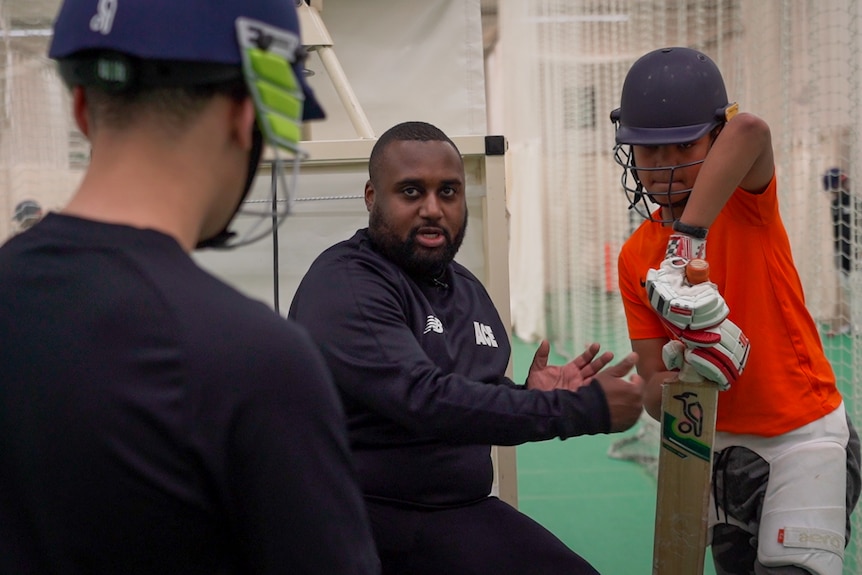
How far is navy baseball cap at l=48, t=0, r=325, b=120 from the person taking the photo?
65 cm

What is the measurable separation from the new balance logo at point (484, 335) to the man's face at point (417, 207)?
0.51 ft

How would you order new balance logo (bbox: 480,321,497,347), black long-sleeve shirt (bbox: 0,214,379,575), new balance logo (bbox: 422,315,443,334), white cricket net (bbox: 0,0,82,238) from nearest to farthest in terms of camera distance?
1. black long-sleeve shirt (bbox: 0,214,379,575)
2. new balance logo (bbox: 422,315,443,334)
3. new balance logo (bbox: 480,321,497,347)
4. white cricket net (bbox: 0,0,82,238)

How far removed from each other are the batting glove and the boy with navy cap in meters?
0.92

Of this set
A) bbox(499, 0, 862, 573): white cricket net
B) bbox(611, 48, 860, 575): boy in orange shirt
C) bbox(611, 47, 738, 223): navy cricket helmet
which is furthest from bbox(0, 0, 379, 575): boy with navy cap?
bbox(499, 0, 862, 573): white cricket net

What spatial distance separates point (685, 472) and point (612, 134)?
4214 mm

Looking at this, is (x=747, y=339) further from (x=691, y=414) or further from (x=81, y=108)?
(x=81, y=108)

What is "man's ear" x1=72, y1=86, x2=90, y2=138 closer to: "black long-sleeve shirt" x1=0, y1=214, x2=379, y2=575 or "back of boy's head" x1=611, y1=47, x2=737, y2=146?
"black long-sleeve shirt" x1=0, y1=214, x2=379, y2=575

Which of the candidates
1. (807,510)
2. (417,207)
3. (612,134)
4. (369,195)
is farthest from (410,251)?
(612,134)

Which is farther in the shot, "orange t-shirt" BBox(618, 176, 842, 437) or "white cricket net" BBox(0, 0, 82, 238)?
"white cricket net" BBox(0, 0, 82, 238)

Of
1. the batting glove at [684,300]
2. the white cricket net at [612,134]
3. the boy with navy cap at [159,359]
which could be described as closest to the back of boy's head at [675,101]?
the batting glove at [684,300]

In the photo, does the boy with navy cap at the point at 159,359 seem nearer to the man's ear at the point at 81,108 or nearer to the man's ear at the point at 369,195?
the man's ear at the point at 81,108

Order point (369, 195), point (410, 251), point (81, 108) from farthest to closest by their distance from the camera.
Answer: point (369, 195)
point (410, 251)
point (81, 108)

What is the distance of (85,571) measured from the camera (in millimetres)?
649

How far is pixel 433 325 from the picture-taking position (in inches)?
65.6
